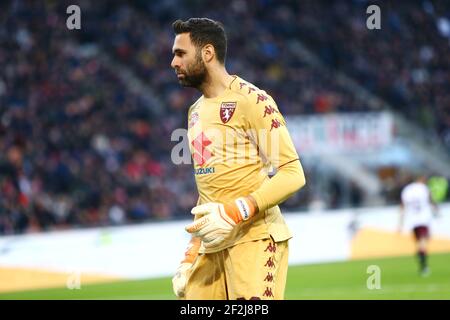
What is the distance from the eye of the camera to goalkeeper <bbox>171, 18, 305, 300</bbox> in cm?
493

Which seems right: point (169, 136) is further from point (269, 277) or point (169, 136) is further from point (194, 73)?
point (269, 277)

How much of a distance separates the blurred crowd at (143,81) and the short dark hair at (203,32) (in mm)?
12906

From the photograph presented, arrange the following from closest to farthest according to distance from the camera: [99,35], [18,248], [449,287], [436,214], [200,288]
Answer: [200,288], [449,287], [18,248], [436,214], [99,35]

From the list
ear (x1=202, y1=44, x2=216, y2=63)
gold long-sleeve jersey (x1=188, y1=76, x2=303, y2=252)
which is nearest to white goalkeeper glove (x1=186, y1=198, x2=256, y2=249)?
gold long-sleeve jersey (x1=188, y1=76, x2=303, y2=252)

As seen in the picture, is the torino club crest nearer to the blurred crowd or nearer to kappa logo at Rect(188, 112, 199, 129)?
kappa logo at Rect(188, 112, 199, 129)

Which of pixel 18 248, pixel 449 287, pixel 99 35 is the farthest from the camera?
pixel 99 35

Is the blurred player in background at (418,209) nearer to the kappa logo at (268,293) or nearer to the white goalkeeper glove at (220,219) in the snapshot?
the kappa logo at (268,293)

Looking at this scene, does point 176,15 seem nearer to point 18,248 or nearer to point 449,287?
point 18,248

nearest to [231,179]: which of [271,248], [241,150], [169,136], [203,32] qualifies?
[241,150]

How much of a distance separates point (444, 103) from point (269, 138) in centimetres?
2078

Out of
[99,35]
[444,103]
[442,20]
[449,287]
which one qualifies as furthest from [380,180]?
[449,287]

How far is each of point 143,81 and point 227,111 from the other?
1985 cm
